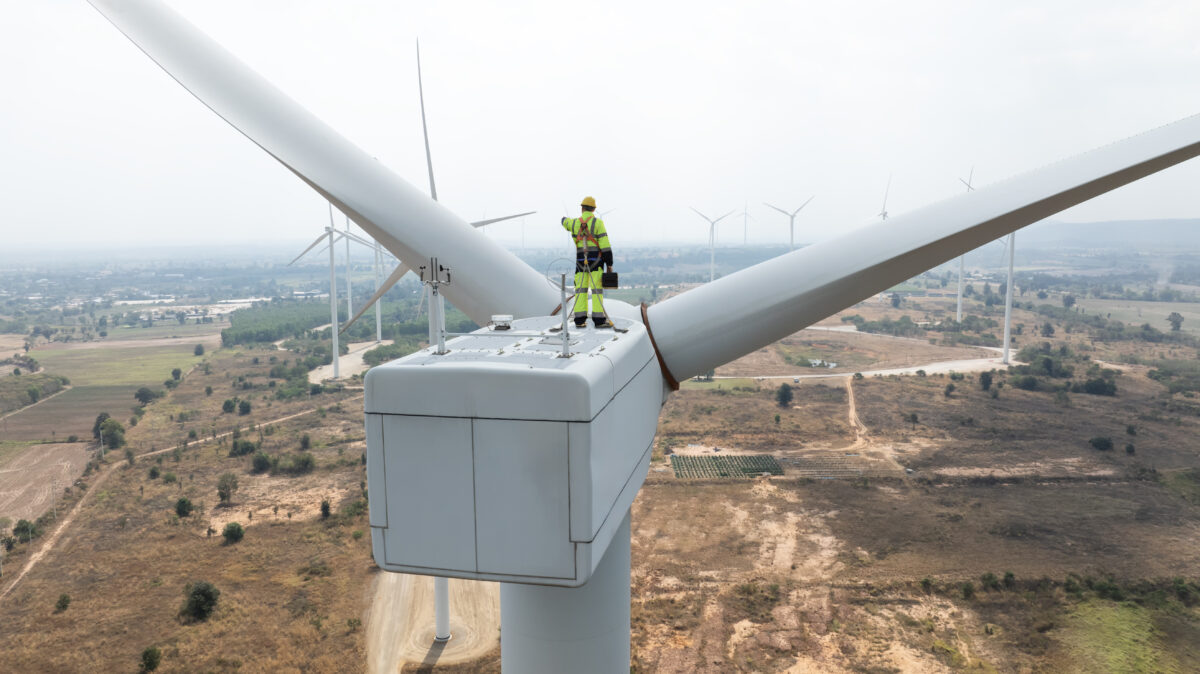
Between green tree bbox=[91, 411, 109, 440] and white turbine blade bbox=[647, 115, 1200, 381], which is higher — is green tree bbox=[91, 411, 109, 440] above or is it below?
below

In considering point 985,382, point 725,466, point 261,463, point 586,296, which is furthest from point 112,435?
point 985,382

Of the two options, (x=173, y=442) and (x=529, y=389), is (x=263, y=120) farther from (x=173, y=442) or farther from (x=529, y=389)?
(x=173, y=442)

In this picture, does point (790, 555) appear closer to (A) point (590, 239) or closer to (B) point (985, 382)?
(A) point (590, 239)

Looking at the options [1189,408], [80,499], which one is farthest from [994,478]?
[80,499]

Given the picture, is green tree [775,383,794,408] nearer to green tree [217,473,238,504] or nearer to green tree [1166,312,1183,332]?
green tree [217,473,238,504]

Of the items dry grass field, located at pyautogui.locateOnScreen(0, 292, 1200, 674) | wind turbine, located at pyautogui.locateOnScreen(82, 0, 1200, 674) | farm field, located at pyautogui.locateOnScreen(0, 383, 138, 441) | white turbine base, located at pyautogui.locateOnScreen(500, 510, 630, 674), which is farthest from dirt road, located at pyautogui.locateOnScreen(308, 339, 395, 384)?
white turbine base, located at pyautogui.locateOnScreen(500, 510, 630, 674)

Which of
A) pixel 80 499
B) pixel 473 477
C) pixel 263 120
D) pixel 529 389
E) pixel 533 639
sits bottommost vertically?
pixel 80 499

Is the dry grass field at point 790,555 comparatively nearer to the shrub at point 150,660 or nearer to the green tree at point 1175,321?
the shrub at point 150,660
